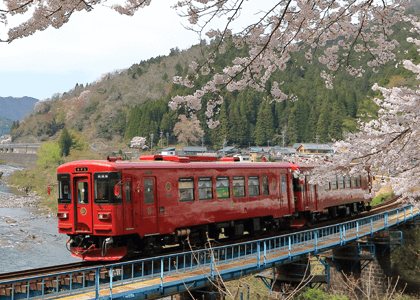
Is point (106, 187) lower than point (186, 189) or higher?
higher

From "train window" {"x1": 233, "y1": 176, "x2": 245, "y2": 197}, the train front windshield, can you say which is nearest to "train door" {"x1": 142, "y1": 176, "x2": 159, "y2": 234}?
the train front windshield

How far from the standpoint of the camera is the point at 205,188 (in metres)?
11.7

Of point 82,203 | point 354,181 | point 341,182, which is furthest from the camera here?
point 354,181

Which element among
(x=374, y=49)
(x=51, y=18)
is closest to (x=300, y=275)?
(x=374, y=49)

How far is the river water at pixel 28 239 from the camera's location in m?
22.0

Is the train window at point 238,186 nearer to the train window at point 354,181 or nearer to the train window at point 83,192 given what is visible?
the train window at point 83,192

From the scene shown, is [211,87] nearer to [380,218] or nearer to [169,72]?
[380,218]

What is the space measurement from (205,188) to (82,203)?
10.9ft

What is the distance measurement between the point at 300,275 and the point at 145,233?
7.65 meters

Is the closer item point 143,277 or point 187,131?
point 143,277

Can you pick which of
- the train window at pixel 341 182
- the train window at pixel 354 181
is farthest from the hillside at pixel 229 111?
the train window at pixel 341 182

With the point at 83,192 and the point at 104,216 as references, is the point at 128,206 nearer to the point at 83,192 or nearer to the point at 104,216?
the point at 104,216

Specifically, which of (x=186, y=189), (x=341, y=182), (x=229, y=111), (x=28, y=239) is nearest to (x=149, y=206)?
(x=186, y=189)

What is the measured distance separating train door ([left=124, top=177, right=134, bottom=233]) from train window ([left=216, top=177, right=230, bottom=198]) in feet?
9.71
